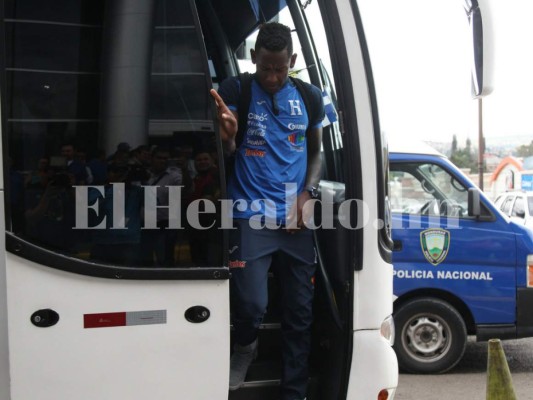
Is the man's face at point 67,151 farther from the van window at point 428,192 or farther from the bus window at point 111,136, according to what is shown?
the van window at point 428,192

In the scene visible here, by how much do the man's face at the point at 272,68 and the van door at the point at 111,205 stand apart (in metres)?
0.61

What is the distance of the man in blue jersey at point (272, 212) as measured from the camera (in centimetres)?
351

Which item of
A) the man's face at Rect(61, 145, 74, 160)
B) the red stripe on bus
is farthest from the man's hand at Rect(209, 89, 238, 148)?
the red stripe on bus

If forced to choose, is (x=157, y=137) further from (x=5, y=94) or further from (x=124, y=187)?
(x=5, y=94)

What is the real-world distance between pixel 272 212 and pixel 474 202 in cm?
349

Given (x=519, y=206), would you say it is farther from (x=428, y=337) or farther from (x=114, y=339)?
(x=114, y=339)

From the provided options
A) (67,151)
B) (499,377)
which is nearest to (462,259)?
(499,377)

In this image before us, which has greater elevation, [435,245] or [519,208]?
[519,208]

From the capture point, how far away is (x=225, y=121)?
318 cm

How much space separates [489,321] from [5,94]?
520 cm

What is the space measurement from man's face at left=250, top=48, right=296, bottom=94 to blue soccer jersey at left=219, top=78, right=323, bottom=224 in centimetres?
4

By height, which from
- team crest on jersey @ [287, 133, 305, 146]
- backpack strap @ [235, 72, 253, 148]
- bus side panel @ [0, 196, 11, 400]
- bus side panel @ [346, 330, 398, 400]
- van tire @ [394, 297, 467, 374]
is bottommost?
van tire @ [394, 297, 467, 374]

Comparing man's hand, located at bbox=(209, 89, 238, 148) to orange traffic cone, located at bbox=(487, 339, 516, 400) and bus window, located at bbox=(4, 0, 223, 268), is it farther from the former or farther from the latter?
orange traffic cone, located at bbox=(487, 339, 516, 400)

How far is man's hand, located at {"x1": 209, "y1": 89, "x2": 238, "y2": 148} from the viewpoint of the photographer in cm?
306
